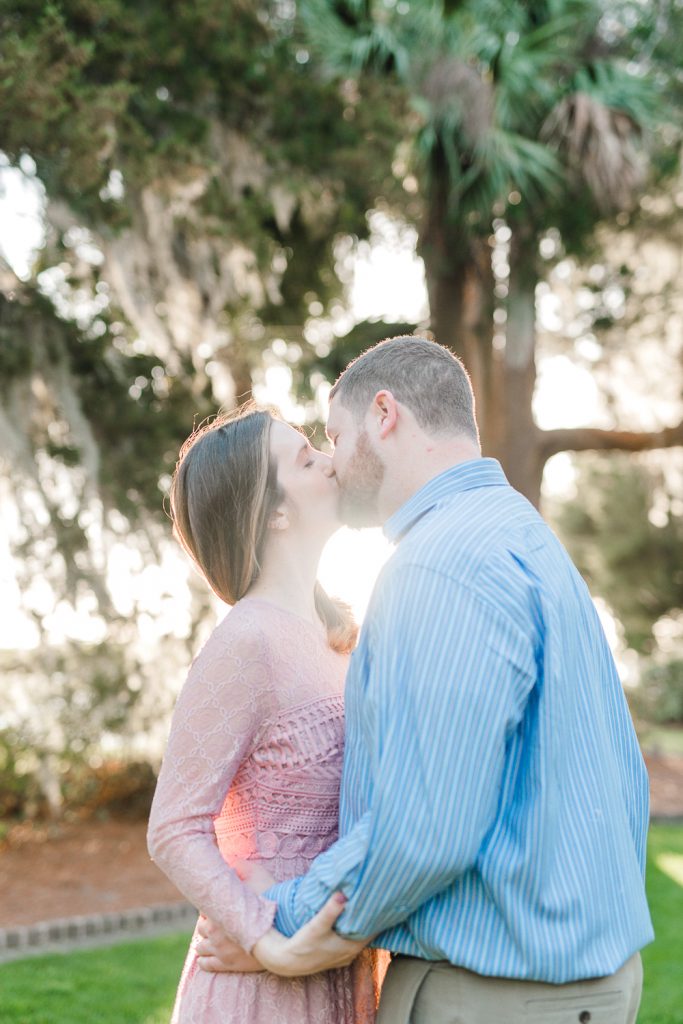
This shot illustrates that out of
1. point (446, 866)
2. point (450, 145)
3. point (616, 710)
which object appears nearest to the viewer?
point (446, 866)

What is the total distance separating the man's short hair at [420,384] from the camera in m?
1.87

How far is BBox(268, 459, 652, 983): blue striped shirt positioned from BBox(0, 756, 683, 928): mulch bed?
535 centimetres

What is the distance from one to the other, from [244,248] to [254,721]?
17.9 feet

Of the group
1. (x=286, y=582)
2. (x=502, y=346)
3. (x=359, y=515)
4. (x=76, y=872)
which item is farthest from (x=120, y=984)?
(x=502, y=346)

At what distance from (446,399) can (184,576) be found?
540cm

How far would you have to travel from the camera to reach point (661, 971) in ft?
18.8

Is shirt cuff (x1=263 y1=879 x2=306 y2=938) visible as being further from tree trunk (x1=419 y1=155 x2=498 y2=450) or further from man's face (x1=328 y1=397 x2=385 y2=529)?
tree trunk (x1=419 y1=155 x2=498 y2=450)

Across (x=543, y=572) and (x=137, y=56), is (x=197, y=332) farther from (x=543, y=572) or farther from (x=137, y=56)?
(x=543, y=572)

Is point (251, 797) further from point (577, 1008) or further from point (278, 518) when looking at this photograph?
point (577, 1008)

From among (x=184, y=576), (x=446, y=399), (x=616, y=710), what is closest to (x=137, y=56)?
(x=184, y=576)

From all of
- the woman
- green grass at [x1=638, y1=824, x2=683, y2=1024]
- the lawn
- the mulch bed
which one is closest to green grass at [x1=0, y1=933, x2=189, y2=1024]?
the lawn

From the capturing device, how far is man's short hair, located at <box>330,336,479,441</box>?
1.87 m

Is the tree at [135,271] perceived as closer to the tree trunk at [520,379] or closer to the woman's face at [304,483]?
the tree trunk at [520,379]

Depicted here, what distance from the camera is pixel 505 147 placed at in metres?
7.75
